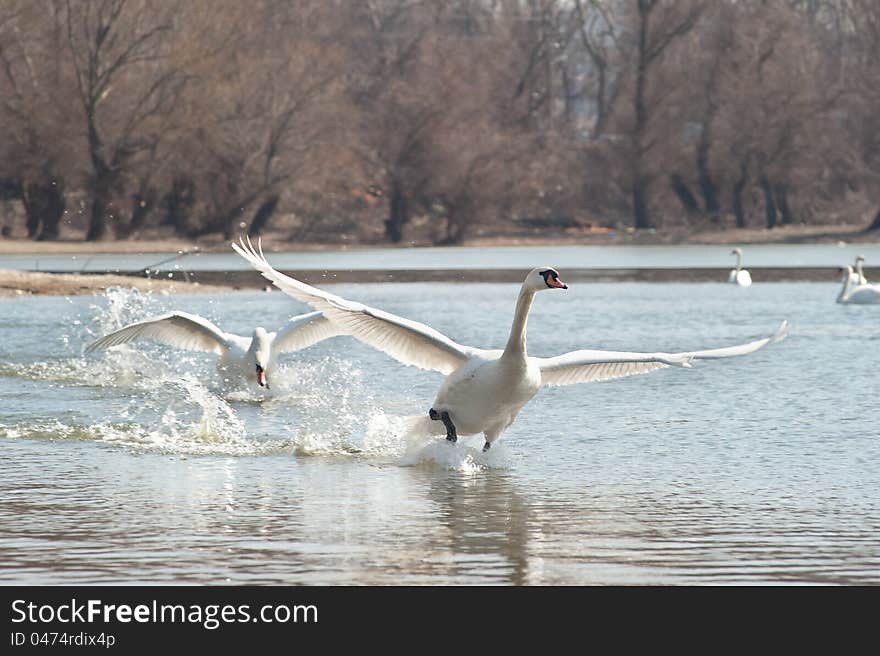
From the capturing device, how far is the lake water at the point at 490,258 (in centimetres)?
4203

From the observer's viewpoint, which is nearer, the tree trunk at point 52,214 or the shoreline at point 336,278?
the shoreline at point 336,278

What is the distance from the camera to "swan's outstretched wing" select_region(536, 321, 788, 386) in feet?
38.0

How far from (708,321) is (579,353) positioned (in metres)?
14.2

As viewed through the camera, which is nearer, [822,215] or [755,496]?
[755,496]

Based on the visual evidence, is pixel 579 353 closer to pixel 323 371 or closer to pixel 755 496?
pixel 755 496

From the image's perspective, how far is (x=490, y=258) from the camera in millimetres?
46594

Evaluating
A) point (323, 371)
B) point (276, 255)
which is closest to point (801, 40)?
point (276, 255)

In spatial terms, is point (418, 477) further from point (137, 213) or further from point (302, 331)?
point (137, 213)

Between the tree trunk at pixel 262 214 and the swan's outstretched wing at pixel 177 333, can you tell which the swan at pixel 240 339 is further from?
the tree trunk at pixel 262 214

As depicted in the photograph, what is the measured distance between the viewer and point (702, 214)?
188 ft

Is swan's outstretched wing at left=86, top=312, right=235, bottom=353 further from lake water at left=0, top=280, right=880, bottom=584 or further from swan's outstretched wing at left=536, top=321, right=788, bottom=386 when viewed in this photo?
swan's outstretched wing at left=536, top=321, right=788, bottom=386

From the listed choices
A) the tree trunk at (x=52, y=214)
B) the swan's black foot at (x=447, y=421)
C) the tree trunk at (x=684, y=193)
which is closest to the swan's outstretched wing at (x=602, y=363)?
the swan's black foot at (x=447, y=421)

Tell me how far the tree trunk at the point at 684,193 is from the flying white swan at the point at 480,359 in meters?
45.8
